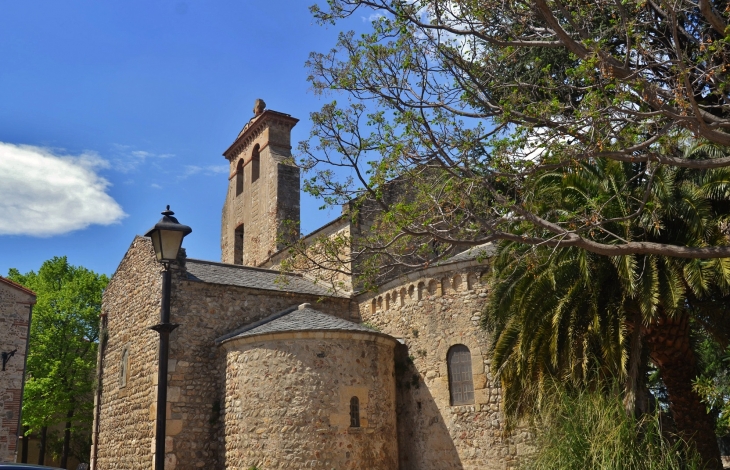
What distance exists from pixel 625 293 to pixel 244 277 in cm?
1168

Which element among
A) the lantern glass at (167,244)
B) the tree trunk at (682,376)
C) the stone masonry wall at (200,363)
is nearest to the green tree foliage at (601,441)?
the tree trunk at (682,376)

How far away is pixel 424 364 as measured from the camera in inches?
682

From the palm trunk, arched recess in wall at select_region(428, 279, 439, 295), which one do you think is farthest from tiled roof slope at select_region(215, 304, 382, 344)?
the palm trunk

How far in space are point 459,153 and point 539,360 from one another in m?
4.67

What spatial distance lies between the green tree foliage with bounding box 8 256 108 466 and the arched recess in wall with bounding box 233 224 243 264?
7.06 m

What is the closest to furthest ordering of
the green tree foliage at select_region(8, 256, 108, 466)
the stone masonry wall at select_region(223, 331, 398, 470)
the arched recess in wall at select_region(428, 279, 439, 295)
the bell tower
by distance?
the stone masonry wall at select_region(223, 331, 398, 470) → the arched recess in wall at select_region(428, 279, 439, 295) → the bell tower → the green tree foliage at select_region(8, 256, 108, 466)

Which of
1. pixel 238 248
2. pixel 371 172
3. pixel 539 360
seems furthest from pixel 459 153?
pixel 238 248

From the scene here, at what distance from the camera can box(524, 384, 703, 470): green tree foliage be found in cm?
840

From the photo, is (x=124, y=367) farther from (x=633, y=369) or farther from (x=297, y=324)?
(x=633, y=369)

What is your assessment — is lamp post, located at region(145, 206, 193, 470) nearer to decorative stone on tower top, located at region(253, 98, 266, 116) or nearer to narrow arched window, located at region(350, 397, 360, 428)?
narrow arched window, located at region(350, 397, 360, 428)

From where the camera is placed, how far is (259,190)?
26234 mm

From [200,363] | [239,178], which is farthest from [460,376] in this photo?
[239,178]

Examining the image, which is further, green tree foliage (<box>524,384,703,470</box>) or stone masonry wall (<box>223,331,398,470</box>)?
stone masonry wall (<box>223,331,398,470</box>)

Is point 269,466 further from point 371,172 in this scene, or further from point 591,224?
point 591,224
